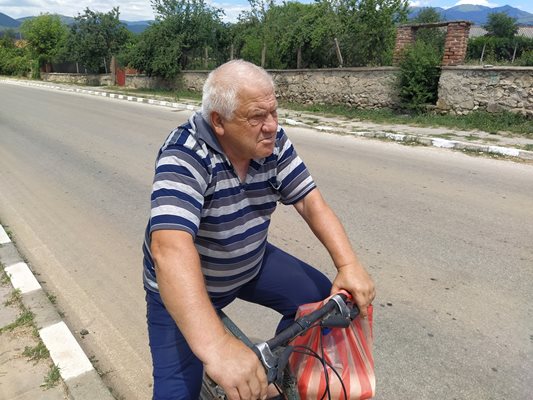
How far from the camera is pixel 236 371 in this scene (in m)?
1.33

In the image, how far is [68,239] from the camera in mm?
4820

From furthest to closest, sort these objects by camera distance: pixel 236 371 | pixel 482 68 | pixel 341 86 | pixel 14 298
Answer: pixel 341 86
pixel 482 68
pixel 14 298
pixel 236 371

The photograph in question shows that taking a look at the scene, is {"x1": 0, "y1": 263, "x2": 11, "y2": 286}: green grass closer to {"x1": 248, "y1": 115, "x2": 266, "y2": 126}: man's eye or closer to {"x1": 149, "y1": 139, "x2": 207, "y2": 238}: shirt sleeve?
{"x1": 149, "y1": 139, "x2": 207, "y2": 238}: shirt sleeve

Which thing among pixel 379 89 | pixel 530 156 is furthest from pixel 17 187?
pixel 379 89

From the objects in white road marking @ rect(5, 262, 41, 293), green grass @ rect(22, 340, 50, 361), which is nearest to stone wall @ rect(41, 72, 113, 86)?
white road marking @ rect(5, 262, 41, 293)

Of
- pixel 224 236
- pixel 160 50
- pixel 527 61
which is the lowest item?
pixel 224 236

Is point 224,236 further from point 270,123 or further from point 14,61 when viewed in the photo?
point 14,61

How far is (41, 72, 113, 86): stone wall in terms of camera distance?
34.0 metres

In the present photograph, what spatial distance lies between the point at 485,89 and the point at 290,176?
10965mm

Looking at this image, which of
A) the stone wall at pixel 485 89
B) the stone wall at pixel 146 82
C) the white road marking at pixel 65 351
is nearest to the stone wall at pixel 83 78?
the stone wall at pixel 146 82

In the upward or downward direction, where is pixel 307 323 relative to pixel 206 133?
downward

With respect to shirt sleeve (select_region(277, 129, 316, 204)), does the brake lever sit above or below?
below

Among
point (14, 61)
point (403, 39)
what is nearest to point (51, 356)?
point (403, 39)

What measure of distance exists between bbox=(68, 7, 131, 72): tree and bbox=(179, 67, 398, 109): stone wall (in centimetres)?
1938
